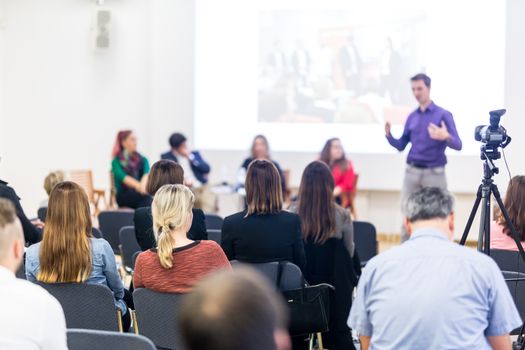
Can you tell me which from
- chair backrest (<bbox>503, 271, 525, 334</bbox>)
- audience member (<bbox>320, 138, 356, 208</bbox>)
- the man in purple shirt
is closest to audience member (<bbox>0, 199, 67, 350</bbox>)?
chair backrest (<bbox>503, 271, 525, 334</bbox>)

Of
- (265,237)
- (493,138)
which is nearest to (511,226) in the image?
(493,138)

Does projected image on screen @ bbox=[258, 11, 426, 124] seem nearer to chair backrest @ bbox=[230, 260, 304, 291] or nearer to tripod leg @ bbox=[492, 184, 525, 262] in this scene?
tripod leg @ bbox=[492, 184, 525, 262]

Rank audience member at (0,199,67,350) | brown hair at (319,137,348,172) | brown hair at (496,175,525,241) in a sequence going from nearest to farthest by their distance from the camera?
1. audience member at (0,199,67,350)
2. brown hair at (496,175,525,241)
3. brown hair at (319,137,348,172)

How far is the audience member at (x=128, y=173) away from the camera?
756cm

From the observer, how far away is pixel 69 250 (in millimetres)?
3469

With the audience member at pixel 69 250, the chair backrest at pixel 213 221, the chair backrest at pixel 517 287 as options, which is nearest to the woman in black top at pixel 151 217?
the audience member at pixel 69 250

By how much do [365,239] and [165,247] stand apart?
221 centimetres

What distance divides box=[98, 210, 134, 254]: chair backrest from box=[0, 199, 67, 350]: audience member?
11.7ft

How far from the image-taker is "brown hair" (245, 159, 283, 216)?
405 cm

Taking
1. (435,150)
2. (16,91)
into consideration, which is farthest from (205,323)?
(16,91)

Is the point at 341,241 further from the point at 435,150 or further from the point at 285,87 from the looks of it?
the point at 285,87

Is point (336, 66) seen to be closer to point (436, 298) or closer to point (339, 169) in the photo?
point (339, 169)

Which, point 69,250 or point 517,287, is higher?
point 69,250

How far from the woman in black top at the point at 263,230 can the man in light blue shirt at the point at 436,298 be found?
1437 mm
